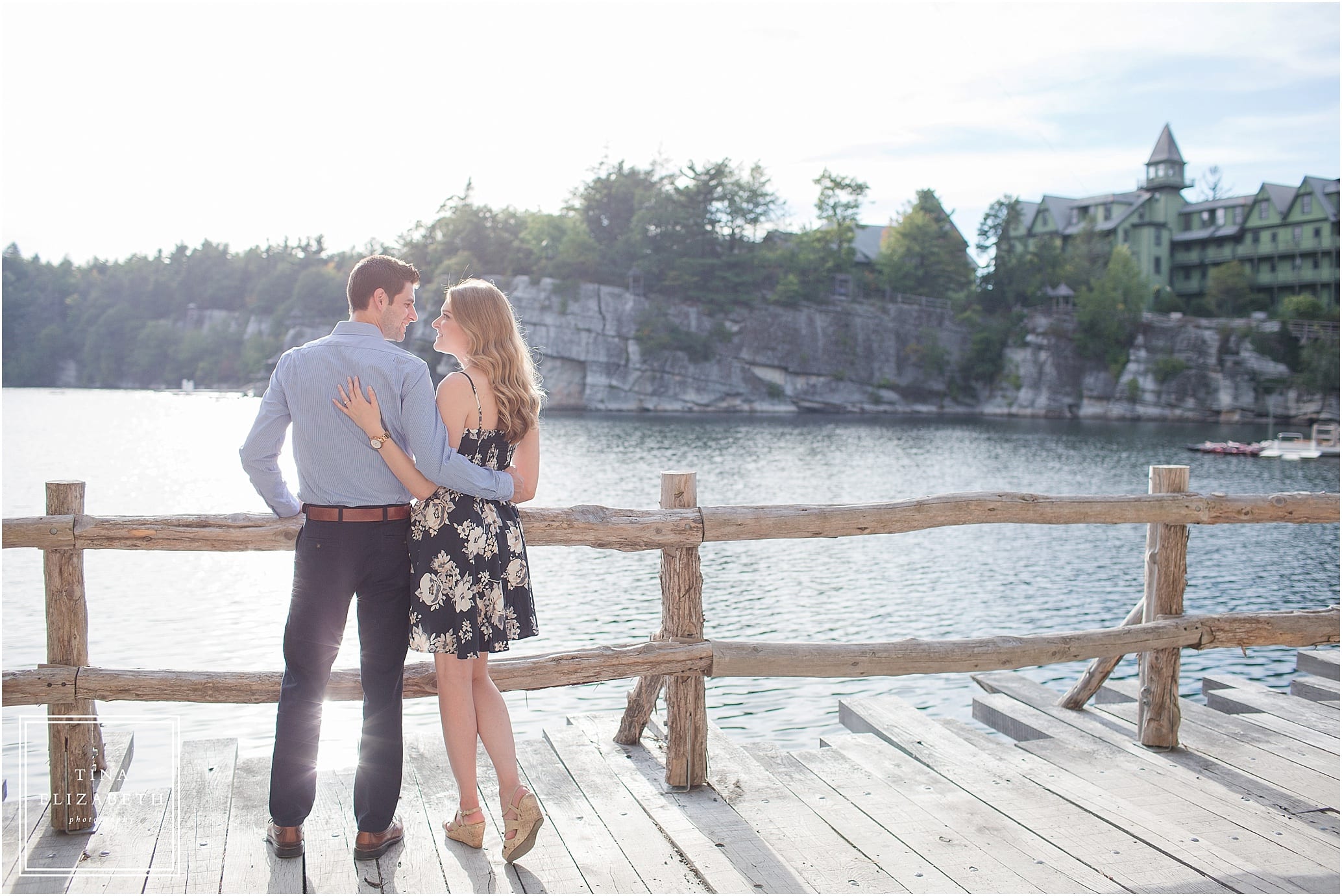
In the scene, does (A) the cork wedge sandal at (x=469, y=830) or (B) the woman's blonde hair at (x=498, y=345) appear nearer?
(B) the woman's blonde hair at (x=498, y=345)

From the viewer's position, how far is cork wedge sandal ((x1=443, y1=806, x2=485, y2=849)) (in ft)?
11.9

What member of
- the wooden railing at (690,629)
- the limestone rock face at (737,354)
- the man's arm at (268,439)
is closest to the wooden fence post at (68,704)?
the wooden railing at (690,629)

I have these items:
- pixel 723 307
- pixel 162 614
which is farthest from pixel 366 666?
pixel 723 307

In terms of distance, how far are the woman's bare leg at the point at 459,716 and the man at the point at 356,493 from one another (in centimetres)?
15

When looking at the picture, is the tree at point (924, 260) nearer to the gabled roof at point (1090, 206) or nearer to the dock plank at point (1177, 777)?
the gabled roof at point (1090, 206)

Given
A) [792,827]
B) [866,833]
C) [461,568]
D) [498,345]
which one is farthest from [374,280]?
[866,833]

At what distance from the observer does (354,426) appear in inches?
129

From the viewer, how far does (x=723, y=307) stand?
235 ft

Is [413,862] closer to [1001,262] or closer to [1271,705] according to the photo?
[1271,705]

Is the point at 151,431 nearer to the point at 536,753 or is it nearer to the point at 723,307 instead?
the point at 723,307

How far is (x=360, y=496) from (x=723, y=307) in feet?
227

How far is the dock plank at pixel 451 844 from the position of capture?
3.38 metres

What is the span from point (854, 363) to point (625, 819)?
69907 mm

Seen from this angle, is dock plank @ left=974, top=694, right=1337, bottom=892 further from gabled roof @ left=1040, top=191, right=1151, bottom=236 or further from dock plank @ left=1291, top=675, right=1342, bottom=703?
gabled roof @ left=1040, top=191, right=1151, bottom=236
